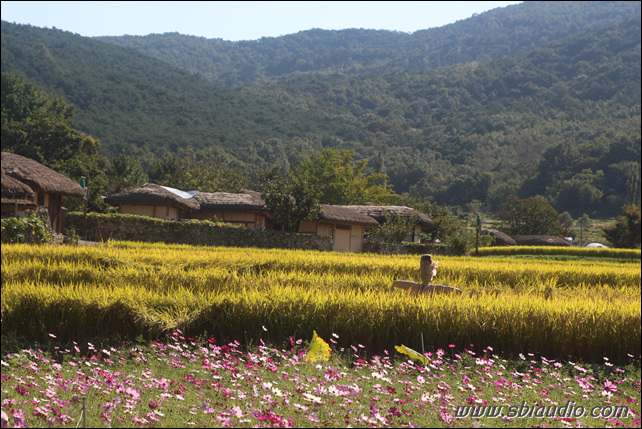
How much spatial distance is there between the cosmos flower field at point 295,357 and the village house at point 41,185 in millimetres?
15778

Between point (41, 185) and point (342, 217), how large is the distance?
16.3 metres

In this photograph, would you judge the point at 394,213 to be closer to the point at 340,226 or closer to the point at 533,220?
the point at 340,226

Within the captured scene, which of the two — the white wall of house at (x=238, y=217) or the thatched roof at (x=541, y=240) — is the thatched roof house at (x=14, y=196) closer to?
the white wall of house at (x=238, y=217)

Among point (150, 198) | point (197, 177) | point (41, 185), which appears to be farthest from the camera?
point (197, 177)

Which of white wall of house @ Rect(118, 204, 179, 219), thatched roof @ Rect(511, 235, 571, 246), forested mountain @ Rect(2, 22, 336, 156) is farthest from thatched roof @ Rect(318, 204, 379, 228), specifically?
forested mountain @ Rect(2, 22, 336, 156)

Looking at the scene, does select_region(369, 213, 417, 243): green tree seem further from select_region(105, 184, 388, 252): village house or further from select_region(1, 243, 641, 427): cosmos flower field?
select_region(1, 243, 641, 427): cosmos flower field

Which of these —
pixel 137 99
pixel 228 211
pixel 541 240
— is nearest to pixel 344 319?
pixel 228 211

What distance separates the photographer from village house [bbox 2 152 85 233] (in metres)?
24.7

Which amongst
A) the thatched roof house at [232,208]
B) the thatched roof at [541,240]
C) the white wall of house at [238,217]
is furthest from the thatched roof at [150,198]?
the thatched roof at [541,240]

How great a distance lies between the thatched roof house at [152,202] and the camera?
3309 centimetres

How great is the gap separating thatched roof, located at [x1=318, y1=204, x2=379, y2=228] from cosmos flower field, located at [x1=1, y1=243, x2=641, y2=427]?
24197 mm

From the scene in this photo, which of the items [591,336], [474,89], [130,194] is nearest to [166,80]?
[474,89]

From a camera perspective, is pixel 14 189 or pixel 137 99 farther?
pixel 137 99

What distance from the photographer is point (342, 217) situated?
3541 cm
